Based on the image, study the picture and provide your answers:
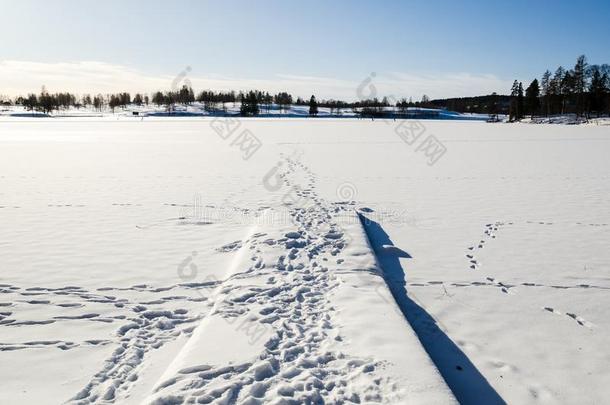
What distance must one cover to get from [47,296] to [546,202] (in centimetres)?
1236

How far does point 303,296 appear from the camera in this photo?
5.58 meters

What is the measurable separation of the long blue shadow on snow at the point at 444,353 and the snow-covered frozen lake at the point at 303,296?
0.07 ft

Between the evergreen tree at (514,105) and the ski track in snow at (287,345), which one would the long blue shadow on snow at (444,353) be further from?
the evergreen tree at (514,105)

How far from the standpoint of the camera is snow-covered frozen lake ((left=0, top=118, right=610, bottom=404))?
12.5 feet

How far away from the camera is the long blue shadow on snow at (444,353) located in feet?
12.3

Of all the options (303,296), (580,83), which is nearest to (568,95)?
(580,83)

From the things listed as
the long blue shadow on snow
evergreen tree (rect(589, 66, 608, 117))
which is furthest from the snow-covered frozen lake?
evergreen tree (rect(589, 66, 608, 117))

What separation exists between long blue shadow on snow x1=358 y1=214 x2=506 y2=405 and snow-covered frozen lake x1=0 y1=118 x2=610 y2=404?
2cm

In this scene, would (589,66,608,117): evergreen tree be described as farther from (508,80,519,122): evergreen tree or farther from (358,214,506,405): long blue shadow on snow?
(358,214,506,405): long blue shadow on snow

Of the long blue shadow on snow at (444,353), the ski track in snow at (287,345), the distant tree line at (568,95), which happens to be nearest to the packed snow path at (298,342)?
the ski track in snow at (287,345)

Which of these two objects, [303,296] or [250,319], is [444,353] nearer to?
[303,296]

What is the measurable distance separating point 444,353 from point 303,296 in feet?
6.66

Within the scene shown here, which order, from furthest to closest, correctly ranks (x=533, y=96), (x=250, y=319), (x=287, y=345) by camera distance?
(x=533, y=96) → (x=250, y=319) → (x=287, y=345)

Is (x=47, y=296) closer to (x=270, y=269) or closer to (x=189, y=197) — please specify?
(x=270, y=269)
